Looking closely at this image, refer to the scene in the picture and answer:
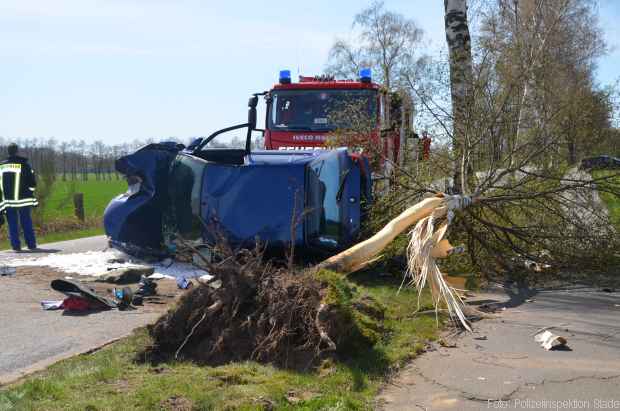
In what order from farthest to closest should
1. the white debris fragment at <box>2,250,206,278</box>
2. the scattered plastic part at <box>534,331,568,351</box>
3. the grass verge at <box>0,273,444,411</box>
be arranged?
the white debris fragment at <box>2,250,206,278</box> → the scattered plastic part at <box>534,331,568,351</box> → the grass verge at <box>0,273,444,411</box>

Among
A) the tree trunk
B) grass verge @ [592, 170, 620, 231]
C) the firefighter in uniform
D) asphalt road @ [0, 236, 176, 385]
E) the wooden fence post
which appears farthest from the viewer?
the wooden fence post

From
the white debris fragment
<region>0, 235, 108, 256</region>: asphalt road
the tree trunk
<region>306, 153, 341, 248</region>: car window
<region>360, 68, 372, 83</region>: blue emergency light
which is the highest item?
<region>360, 68, 372, 83</region>: blue emergency light

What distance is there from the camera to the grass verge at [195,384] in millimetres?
4016

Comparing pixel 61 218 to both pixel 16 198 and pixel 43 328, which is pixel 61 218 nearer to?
pixel 16 198

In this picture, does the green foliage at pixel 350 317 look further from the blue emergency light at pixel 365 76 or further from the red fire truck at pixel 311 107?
the blue emergency light at pixel 365 76

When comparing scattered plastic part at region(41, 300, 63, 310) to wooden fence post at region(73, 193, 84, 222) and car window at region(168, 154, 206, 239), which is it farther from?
wooden fence post at region(73, 193, 84, 222)

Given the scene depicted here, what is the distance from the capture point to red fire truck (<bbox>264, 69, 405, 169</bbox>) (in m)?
11.4

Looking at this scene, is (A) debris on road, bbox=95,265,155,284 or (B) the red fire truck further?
(B) the red fire truck

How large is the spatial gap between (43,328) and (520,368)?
4.32m

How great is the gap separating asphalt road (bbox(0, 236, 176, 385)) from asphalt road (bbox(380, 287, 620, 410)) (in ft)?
9.02

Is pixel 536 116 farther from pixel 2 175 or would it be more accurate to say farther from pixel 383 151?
pixel 2 175

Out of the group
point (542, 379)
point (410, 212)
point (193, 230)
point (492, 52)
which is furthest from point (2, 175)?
point (542, 379)

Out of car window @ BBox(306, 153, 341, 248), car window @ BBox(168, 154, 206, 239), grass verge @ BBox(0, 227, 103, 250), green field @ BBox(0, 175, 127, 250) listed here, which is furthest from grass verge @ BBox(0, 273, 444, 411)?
green field @ BBox(0, 175, 127, 250)

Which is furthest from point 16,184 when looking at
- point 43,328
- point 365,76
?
point 43,328
